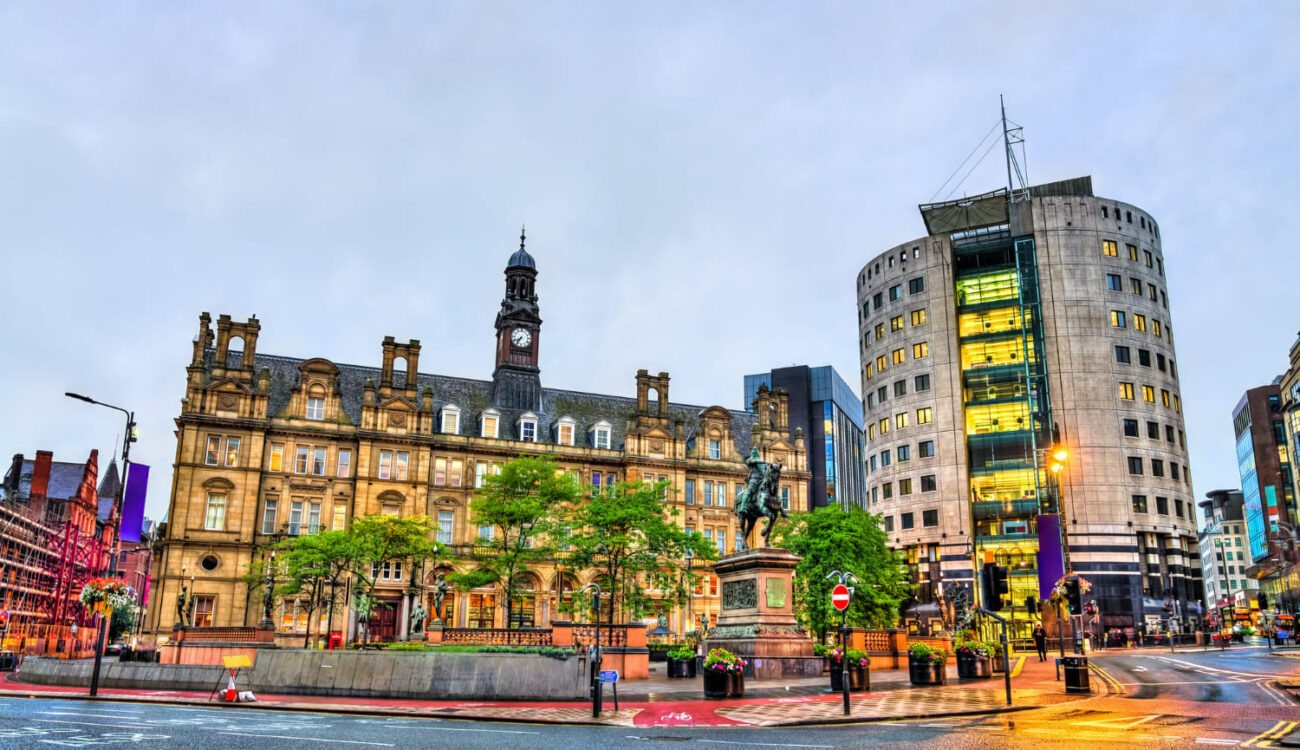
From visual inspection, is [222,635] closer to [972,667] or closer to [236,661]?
[236,661]

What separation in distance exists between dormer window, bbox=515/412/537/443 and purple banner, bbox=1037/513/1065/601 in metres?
47.4

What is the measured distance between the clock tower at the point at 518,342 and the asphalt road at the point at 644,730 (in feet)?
179

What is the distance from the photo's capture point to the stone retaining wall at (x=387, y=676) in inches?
980

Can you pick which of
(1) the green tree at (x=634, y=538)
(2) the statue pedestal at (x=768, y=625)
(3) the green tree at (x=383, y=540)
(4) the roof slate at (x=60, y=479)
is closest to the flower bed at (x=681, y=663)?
(2) the statue pedestal at (x=768, y=625)

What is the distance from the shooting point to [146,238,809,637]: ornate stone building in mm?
61438

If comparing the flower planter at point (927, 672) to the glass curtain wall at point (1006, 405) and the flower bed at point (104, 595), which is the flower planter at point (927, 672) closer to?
the flower bed at point (104, 595)

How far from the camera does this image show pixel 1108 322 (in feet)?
267

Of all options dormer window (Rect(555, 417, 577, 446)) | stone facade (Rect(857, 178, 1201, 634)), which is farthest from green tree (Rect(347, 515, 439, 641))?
stone facade (Rect(857, 178, 1201, 634))

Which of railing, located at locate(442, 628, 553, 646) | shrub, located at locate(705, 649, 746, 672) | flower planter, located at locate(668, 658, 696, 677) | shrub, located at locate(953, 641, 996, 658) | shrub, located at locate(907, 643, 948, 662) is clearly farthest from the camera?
flower planter, located at locate(668, 658, 696, 677)

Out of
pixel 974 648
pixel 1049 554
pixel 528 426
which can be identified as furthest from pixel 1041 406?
pixel 974 648

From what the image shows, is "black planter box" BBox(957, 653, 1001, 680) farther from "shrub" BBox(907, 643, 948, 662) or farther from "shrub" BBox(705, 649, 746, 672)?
"shrub" BBox(705, 649, 746, 672)

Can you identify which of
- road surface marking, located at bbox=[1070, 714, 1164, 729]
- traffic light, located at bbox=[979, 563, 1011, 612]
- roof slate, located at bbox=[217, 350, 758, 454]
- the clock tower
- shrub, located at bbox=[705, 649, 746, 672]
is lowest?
road surface marking, located at bbox=[1070, 714, 1164, 729]

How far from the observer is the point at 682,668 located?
33.3m

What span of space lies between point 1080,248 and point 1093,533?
1029 inches
